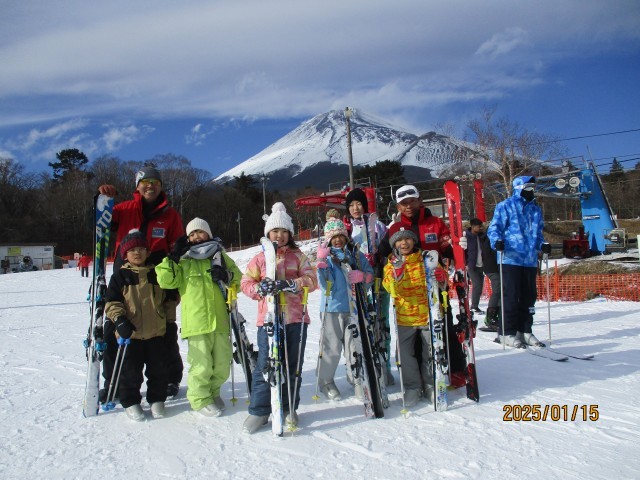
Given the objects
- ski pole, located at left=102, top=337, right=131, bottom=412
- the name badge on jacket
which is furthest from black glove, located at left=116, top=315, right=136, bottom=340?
the name badge on jacket

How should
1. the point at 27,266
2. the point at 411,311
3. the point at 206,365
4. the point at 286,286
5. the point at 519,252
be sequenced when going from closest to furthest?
the point at 286,286 → the point at 206,365 → the point at 411,311 → the point at 519,252 → the point at 27,266

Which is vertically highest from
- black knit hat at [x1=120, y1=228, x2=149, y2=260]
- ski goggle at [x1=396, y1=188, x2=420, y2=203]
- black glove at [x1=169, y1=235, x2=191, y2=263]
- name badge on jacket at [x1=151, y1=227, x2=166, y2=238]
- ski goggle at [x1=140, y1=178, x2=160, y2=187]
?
ski goggle at [x1=140, y1=178, x2=160, y2=187]

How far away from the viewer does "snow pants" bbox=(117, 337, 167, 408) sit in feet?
11.4

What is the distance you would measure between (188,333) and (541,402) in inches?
115

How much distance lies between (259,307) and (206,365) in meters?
0.66

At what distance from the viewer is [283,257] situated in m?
3.48

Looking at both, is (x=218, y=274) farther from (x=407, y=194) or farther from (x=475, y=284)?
(x=475, y=284)

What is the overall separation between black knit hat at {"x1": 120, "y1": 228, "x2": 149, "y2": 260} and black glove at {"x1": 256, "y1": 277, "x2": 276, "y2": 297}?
1.16 meters

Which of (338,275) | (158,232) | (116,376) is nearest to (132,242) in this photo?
(158,232)

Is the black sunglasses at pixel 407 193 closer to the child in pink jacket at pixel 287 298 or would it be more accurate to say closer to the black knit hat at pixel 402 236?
the black knit hat at pixel 402 236

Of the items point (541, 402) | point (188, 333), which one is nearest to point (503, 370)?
point (541, 402)

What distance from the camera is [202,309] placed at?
350 cm

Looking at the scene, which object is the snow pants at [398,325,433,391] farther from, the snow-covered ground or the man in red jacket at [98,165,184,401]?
the man in red jacket at [98,165,184,401]

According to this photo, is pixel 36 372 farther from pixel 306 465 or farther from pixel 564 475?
pixel 564 475
